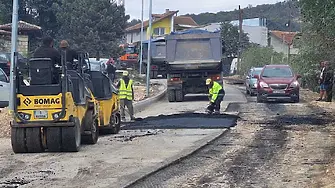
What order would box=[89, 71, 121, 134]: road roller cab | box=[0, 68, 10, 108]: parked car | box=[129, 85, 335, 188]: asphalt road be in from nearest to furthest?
box=[129, 85, 335, 188]: asphalt road → box=[89, 71, 121, 134]: road roller cab → box=[0, 68, 10, 108]: parked car

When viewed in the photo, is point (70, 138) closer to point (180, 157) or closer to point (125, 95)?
point (180, 157)

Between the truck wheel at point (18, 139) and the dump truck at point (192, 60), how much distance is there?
16.3 metres

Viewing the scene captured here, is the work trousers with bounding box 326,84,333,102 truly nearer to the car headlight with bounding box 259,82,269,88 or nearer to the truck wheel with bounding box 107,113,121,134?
the car headlight with bounding box 259,82,269,88

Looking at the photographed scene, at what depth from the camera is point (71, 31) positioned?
182ft

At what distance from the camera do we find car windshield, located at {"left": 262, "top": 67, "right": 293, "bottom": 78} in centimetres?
2893

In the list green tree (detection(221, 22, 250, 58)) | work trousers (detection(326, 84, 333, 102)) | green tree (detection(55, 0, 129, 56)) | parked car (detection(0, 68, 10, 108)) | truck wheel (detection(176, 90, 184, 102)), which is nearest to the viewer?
parked car (detection(0, 68, 10, 108))

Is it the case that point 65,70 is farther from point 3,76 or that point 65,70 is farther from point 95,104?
point 3,76

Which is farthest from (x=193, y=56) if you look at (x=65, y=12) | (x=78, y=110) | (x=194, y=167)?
(x=65, y=12)

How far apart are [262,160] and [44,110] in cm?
435

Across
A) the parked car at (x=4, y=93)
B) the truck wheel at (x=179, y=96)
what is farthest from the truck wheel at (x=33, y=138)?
the truck wheel at (x=179, y=96)

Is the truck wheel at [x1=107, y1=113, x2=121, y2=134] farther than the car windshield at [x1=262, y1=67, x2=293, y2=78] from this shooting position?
No

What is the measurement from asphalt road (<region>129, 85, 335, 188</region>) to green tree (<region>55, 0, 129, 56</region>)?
37366mm

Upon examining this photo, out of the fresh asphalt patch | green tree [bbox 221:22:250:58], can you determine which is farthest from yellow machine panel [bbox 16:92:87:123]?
green tree [bbox 221:22:250:58]

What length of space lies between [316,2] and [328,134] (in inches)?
137
